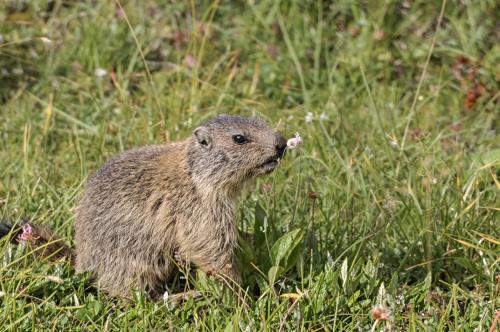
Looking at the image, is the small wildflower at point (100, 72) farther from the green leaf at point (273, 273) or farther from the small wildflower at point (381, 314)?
the small wildflower at point (381, 314)

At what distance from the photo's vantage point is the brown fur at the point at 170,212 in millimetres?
4633

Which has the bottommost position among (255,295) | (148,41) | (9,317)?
(255,295)

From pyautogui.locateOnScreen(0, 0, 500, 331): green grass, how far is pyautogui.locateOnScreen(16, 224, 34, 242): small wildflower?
0.24 ft

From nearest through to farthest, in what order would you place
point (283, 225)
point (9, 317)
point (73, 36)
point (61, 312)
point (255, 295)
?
point (9, 317), point (61, 312), point (255, 295), point (283, 225), point (73, 36)

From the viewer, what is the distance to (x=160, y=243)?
4637 millimetres

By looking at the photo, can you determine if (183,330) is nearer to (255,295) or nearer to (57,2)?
(255,295)

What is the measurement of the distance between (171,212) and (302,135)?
199cm

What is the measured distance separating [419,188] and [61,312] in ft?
8.02

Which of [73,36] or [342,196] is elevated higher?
[73,36]

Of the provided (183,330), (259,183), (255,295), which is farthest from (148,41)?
(183,330)

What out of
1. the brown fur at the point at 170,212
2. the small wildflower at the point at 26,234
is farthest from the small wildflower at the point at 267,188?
the small wildflower at the point at 26,234

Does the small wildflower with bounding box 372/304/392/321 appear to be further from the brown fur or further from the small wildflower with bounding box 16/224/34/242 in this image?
the small wildflower with bounding box 16/224/34/242

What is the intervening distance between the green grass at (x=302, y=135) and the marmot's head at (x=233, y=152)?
12.6 inches

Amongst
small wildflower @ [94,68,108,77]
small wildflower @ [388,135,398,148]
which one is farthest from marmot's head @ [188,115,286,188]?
small wildflower @ [94,68,108,77]
